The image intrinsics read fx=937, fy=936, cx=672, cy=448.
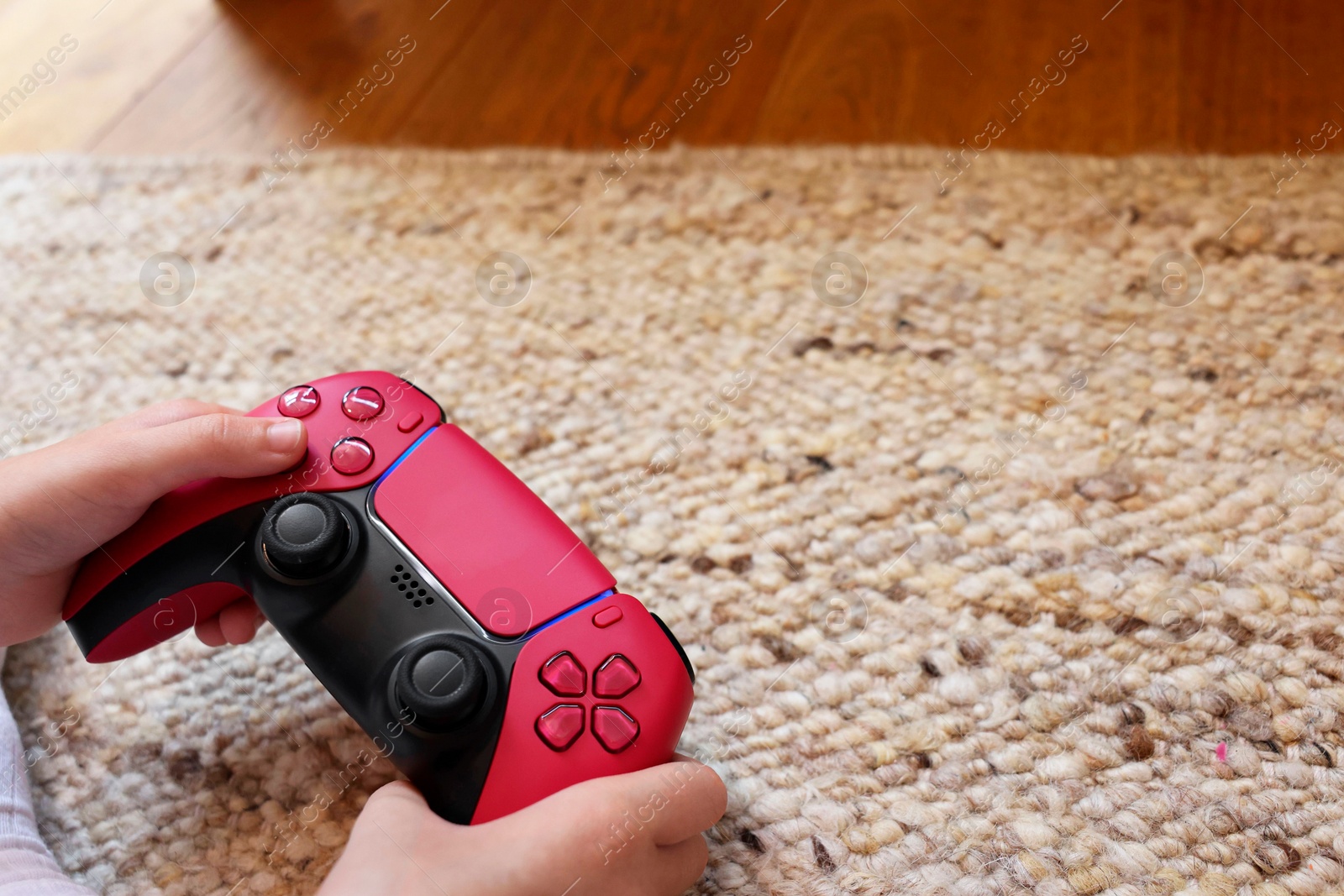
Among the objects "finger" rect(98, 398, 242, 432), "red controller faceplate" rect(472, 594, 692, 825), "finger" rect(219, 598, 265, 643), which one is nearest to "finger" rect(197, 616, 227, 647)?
"finger" rect(219, 598, 265, 643)

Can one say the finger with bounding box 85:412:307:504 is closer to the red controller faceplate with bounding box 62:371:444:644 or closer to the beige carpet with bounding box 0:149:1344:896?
the red controller faceplate with bounding box 62:371:444:644

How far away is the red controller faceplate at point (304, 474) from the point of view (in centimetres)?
48

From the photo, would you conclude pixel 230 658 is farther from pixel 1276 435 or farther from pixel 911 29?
pixel 911 29

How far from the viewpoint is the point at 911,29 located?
88 centimetres

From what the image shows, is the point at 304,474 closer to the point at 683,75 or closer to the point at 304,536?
the point at 304,536

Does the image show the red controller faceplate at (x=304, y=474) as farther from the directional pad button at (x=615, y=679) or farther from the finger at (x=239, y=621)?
the directional pad button at (x=615, y=679)

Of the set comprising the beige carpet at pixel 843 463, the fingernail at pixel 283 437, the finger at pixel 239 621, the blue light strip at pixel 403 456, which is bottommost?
the beige carpet at pixel 843 463

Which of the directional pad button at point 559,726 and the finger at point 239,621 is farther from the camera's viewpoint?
the finger at point 239,621

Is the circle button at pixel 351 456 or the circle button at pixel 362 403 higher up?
the circle button at pixel 362 403

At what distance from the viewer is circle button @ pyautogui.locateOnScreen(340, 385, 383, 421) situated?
0.50m

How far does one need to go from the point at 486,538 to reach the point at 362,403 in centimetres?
11

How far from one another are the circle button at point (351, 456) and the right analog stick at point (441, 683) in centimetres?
11

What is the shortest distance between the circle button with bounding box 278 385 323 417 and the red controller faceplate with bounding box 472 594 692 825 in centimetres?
18

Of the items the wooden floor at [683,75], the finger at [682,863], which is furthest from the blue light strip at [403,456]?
the wooden floor at [683,75]
